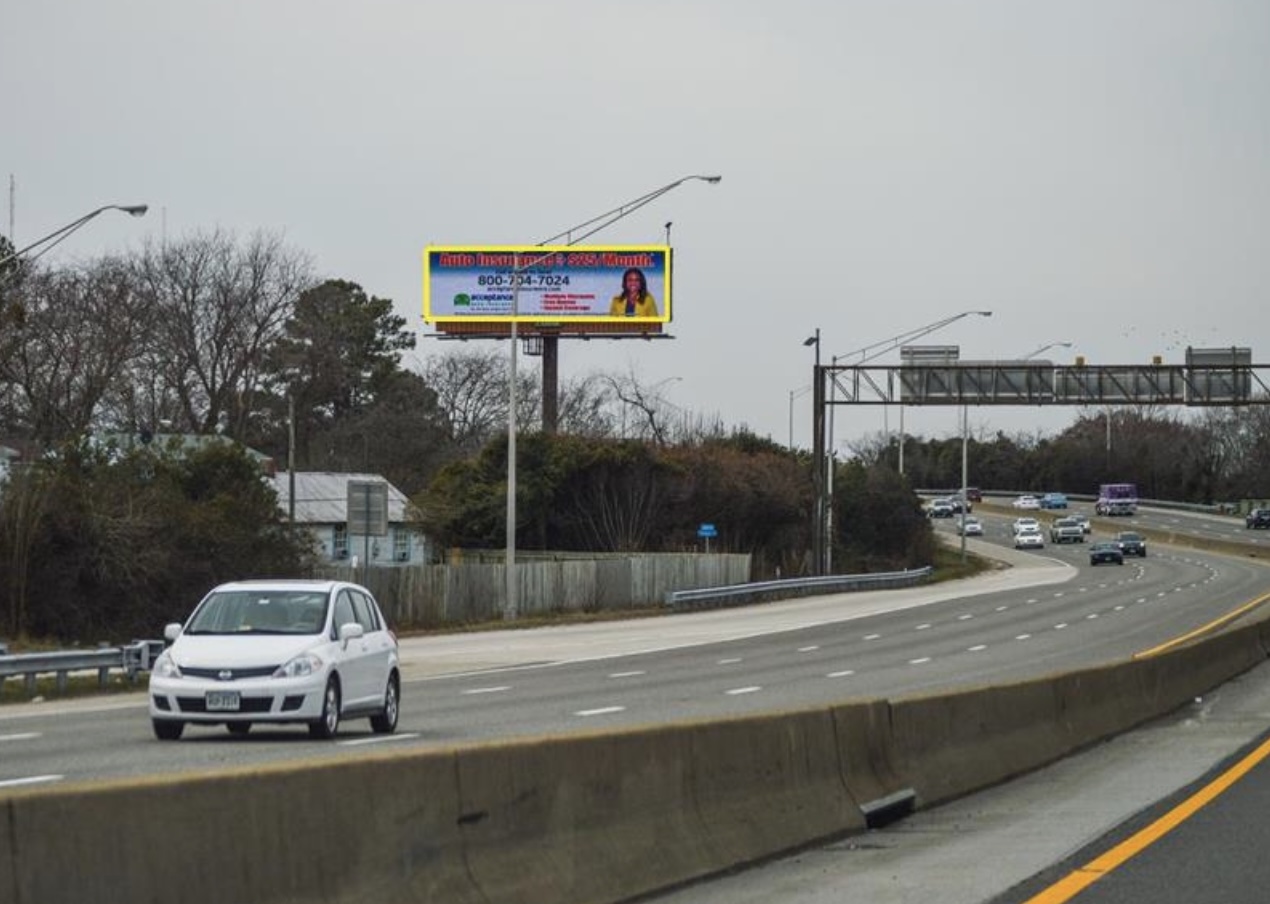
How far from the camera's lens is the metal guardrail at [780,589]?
203 feet

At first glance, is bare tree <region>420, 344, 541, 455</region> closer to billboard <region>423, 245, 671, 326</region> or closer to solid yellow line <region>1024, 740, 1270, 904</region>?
billboard <region>423, 245, 671, 326</region>

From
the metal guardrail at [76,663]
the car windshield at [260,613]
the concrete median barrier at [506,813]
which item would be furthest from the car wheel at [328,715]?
the metal guardrail at [76,663]

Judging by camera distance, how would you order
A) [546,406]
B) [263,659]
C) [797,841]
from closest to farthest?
[797,841]
[263,659]
[546,406]

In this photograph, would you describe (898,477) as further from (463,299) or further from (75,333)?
(75,333)

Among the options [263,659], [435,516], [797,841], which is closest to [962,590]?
[435,516]

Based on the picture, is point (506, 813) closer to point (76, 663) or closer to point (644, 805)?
point (644, 805)

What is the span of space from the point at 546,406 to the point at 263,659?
213ft

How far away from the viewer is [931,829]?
14.0 meters

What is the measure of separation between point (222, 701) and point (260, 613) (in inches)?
53.5

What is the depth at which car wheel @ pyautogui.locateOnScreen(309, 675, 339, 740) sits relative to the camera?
2006cm

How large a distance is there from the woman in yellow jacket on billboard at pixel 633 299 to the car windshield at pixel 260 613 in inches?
2499

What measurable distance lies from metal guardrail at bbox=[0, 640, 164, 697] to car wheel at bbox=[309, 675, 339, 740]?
9123mm

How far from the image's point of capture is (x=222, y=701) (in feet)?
64.7

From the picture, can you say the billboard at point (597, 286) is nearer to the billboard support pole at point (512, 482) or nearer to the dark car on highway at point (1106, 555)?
the dark car on highway at point (1106, 555)
